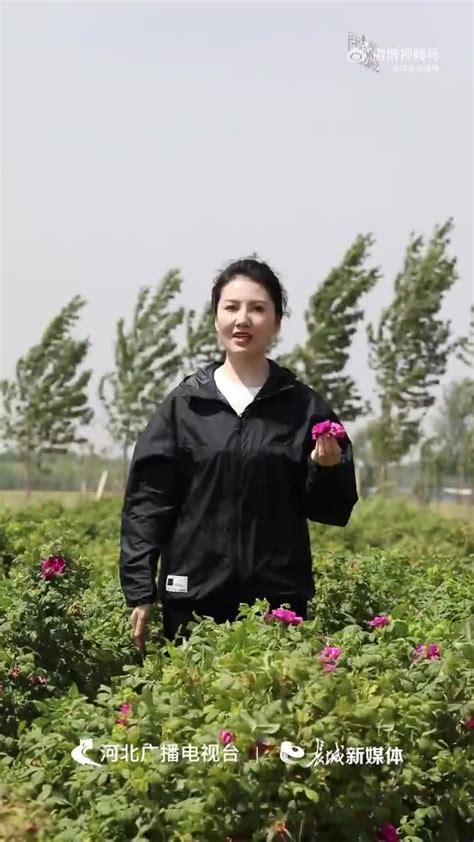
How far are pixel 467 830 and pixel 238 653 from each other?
65cm

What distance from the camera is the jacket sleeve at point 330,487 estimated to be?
317cm

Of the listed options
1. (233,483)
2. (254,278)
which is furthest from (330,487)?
(254,278)

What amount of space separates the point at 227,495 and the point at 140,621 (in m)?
0.40

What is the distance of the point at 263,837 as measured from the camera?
2332 millimetres

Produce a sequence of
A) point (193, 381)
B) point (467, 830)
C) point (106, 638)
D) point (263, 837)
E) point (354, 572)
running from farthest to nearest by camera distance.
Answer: point (354, 572) < point (106, 638) < point (193, 381) < point (467, 830) < point (263, 837)

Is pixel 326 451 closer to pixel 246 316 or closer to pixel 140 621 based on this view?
pixel 246 316

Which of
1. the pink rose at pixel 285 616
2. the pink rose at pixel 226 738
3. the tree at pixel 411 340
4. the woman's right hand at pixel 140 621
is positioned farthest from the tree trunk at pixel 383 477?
the pink rose at pixel 226 738

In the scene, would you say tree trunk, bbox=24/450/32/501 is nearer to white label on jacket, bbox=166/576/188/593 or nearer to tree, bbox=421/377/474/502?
tree, bbox=421/377/474/502

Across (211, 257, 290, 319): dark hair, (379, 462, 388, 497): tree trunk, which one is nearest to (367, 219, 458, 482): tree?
(379, 462, 388, 497): tree trunk

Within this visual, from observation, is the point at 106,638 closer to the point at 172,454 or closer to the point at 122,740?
the point at 172,454

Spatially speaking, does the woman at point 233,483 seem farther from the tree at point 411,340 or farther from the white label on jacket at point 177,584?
the tree at point 411,340

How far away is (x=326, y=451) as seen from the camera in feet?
10.2

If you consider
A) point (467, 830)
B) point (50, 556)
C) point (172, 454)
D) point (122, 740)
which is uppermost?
point (172, 454)

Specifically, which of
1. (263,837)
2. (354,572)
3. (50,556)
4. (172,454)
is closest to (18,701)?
(50,556)
